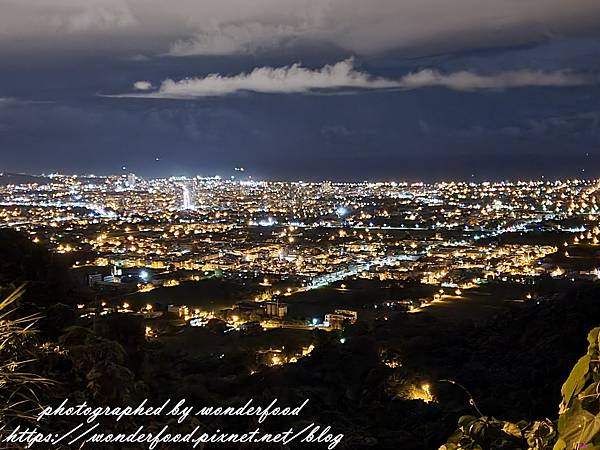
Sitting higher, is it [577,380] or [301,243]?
[577,380]

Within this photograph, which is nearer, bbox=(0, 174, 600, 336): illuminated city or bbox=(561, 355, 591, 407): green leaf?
bbox=(561, 355, 591, 407): green leaf

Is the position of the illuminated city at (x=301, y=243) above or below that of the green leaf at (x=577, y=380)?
below

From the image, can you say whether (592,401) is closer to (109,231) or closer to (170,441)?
(170,441)

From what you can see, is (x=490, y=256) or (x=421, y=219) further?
(x=421, y=219)

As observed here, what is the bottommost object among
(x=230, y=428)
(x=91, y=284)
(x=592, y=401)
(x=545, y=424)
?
(x=91, y=284)

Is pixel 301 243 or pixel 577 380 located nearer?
pixel 577 380

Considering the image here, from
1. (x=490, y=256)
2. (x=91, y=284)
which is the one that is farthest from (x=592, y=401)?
(x=490, y=256)

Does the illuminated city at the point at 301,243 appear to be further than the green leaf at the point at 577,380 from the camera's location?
Yes

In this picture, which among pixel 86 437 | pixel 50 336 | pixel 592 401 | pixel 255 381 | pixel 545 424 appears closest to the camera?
pixel 592 401

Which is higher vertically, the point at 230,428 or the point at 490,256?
the point at 230,428

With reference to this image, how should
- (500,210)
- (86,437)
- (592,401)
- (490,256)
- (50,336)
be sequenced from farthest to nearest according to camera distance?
(500,210)
(490,256)
(50,336)
(86,437)
(592,401)

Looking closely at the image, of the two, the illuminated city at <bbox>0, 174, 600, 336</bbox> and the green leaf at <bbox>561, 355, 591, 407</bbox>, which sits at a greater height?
the green leaf at <bbox>561, 355, 591, 407</bbox>
